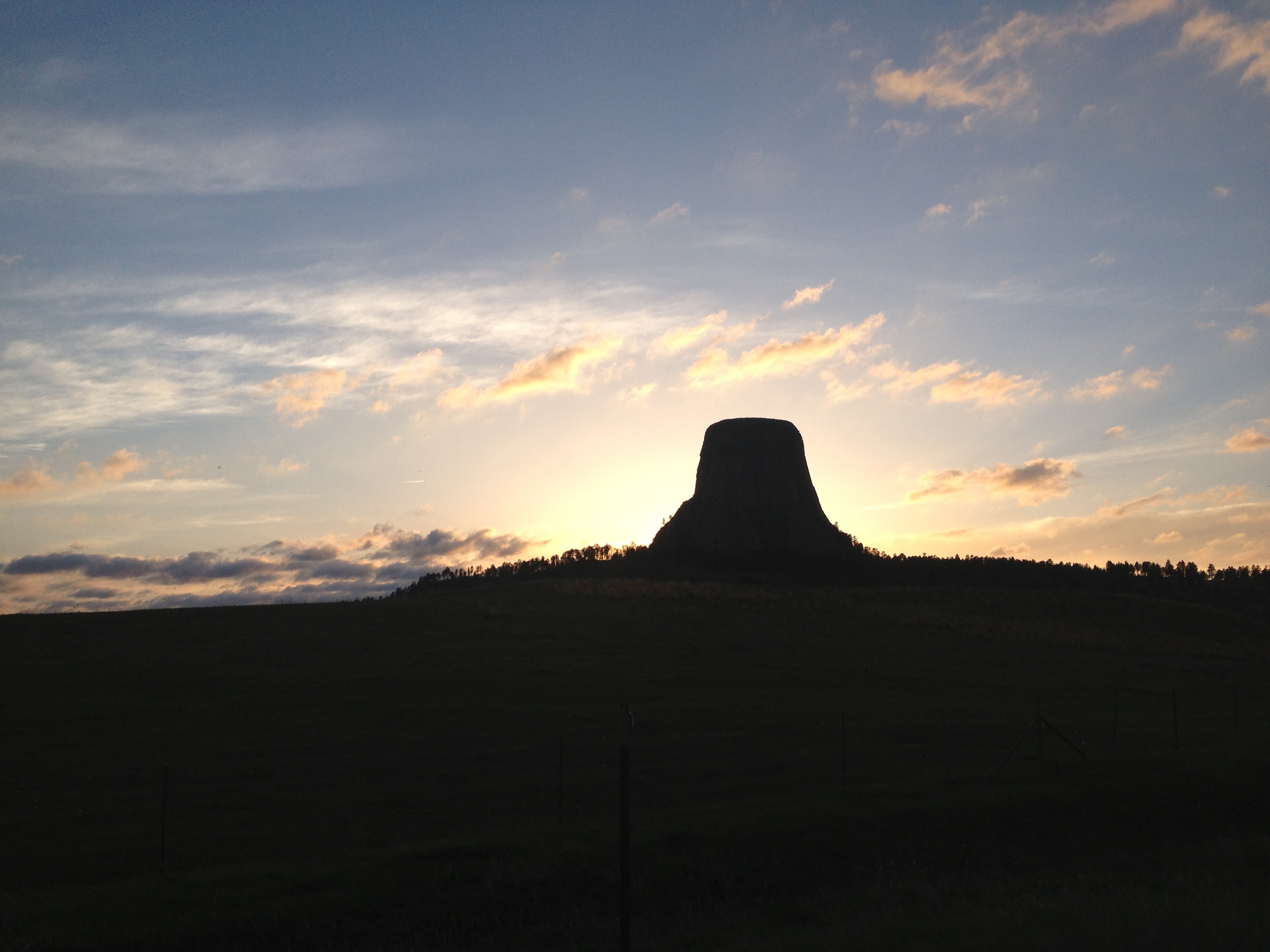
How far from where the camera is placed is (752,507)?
103500 millimetres

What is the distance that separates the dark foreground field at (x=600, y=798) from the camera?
13.1 metres

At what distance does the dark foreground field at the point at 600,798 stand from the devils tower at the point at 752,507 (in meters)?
50.8

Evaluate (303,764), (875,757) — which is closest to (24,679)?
(303,764)

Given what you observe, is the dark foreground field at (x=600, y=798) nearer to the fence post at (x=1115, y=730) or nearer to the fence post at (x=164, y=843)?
the fence post at (x=164, y=843)

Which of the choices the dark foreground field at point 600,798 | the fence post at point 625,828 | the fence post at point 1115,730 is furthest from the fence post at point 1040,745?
the fence post at point 625,828

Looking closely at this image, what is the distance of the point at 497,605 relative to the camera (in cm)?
5919

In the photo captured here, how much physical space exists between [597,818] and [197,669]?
83.5ft

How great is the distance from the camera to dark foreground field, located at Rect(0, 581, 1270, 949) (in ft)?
42.9

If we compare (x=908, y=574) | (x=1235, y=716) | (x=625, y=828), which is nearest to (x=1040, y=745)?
(x=1235, y=716)

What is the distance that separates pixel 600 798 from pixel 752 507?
83.1 m

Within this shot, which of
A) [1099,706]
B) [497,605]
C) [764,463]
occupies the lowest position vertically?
[1099,706]

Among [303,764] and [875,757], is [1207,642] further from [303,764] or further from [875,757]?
[303,764]

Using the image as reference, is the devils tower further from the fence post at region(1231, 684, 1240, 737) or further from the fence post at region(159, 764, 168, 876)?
the fence post at region(159, 764, 168, 876)

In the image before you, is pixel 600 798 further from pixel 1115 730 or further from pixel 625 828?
pixel 1115 730
